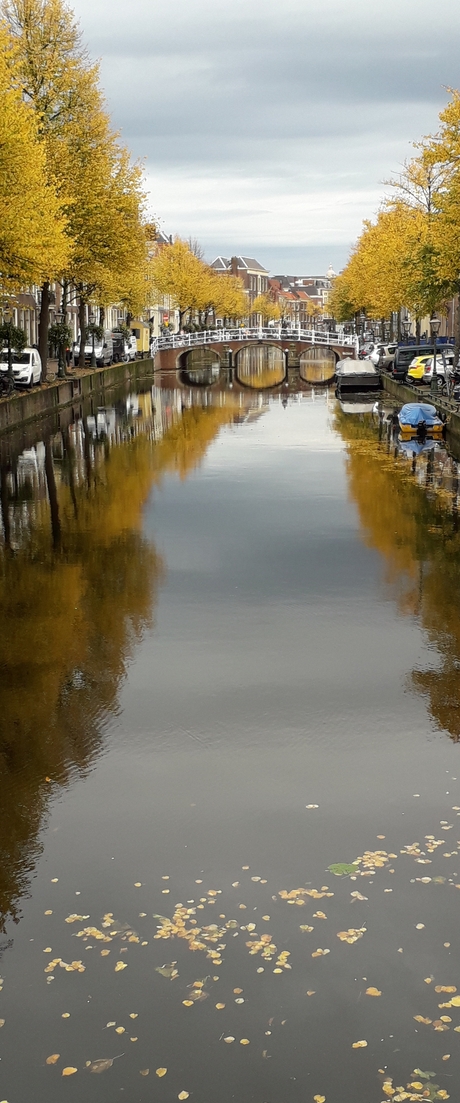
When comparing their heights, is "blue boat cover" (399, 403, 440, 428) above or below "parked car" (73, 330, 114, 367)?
below

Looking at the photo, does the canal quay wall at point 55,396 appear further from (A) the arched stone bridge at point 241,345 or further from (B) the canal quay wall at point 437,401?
(A) the arched stone bridge at point 241,345

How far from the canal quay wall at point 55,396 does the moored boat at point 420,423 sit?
442 inches

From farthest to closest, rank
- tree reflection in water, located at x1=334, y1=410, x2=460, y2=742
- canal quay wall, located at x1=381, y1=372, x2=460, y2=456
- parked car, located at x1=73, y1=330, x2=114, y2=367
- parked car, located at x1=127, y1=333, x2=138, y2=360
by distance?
1. parked car, located at x1=127, y1=333, x2=138, y2=360
2. parked car, located at x1=73, y1=330, x2=114, y2=367
3. canal quay wall, located at x1=381, y1=372, x2=460, y2=456
4. tree reflection in water, located at x1=334, y1=410, x2=460, y2=742

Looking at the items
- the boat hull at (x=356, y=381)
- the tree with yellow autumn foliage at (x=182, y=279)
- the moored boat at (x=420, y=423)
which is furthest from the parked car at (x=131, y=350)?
the moored boat at (x=420, y=423)

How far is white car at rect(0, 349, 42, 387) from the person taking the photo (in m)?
41.5

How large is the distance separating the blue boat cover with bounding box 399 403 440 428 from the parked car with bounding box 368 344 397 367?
3402cm

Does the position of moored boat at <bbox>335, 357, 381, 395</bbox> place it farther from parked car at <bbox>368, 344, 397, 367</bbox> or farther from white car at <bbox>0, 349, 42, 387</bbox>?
white car at <bbox>0, 349, 42, 387</bbox>

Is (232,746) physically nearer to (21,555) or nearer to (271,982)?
(271,982)

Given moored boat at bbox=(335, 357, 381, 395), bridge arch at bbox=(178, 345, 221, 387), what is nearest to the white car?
moored boat at bbox=(335, 357, 381, 395)

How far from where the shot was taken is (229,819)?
761cm

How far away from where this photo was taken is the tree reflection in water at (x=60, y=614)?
326 inches

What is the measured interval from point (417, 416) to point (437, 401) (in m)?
6.81

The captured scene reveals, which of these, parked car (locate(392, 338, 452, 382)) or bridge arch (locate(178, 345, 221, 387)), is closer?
parked car (locate(392, 338, 452, 382))

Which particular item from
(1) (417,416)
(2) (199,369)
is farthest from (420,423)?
(2) (199,369)
